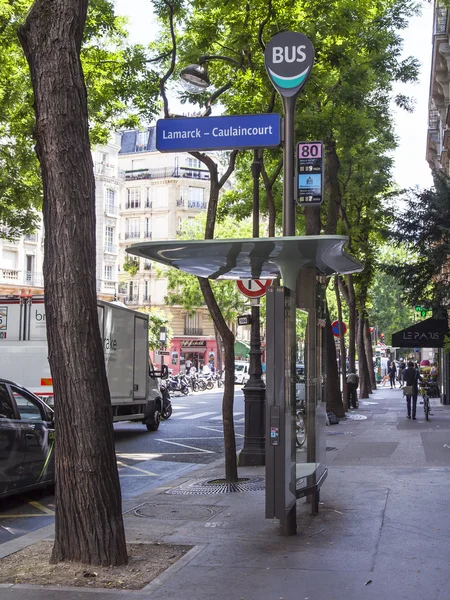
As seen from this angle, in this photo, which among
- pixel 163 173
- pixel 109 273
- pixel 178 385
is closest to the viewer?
pixel 178 385

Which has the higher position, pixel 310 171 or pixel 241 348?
pixel 310 171

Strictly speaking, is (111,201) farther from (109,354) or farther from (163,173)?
(109,354)

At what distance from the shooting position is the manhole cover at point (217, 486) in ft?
36.9

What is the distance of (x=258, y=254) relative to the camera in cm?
804

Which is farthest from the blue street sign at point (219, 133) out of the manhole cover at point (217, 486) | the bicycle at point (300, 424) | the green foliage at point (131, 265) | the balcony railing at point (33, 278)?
the green foliage at point (131, 265)

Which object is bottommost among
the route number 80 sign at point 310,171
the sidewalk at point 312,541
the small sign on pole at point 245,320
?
the sidewalk at point 312,541

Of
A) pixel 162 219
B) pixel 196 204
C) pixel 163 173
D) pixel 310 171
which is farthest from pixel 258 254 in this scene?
pixel 163 173

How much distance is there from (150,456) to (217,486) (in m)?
5.54

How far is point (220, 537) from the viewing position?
26.3 feet

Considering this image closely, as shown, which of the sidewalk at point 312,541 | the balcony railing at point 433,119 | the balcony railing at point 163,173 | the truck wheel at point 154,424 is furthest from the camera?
the balcony railing at point 163,173

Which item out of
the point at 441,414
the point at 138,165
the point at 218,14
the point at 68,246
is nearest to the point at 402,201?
the point at 441,414

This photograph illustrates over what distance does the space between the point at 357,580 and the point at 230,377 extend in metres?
5.81

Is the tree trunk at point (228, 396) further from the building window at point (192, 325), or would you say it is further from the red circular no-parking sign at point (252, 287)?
the building window at point (192, 325)

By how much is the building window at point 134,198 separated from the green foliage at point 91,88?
204 feet
